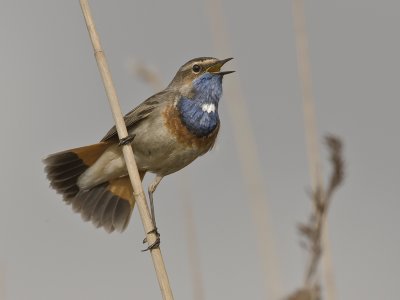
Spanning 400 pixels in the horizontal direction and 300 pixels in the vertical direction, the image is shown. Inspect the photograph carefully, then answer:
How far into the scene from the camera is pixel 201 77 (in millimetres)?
4461

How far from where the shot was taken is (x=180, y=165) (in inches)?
173

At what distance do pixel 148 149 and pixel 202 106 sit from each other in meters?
0.47

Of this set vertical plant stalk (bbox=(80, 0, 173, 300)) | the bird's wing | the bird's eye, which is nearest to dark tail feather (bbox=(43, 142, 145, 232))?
the bird's wing

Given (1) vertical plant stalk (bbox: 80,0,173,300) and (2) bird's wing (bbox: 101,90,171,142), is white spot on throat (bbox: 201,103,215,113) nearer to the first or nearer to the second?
(2) bird's wing (bbox: 101,90,171,142)

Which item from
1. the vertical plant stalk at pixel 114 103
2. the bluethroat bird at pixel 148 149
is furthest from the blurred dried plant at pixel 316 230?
the bluethroat bird at pixel 148 149

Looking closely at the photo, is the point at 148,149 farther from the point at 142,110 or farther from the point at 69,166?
the point at 69,166

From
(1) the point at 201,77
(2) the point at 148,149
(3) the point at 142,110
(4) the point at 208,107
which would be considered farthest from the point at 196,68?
(2) the point at 148,149

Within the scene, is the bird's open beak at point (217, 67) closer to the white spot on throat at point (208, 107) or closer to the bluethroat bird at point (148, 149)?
the bluethroat bird at point (148, 149)

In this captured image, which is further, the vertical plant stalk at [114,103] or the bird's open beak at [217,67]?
the bird's open beak at [217,67]

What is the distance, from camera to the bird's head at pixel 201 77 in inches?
174

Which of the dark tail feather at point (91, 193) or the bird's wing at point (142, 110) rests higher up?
the bird's wing at point (142, 110)

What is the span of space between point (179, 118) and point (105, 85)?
3.83ft

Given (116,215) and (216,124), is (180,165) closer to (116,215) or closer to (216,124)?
(216,124)

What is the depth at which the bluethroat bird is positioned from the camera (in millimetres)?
4270
